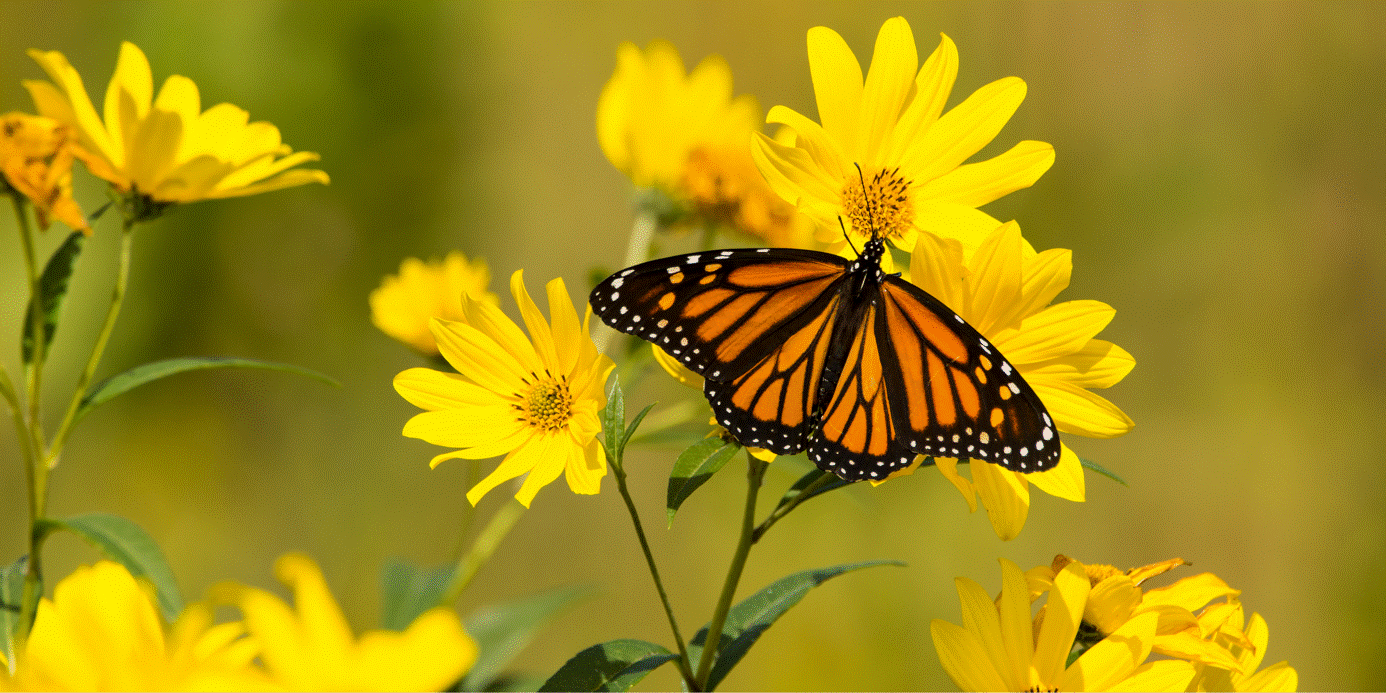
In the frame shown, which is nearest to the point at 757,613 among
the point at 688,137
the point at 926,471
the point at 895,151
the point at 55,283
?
the point at 895,151

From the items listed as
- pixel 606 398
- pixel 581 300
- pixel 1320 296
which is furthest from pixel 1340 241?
pixel 606 398

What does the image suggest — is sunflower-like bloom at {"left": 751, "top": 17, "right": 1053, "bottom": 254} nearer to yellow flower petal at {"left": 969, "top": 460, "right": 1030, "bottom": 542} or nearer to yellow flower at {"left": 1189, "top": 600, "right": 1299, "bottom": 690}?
yellow flower petal at {"left": 969, "top": 460, "right": 1030, "bottom": 542}

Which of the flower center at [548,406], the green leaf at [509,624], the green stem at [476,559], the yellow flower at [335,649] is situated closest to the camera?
the yellow flower at [335,649]

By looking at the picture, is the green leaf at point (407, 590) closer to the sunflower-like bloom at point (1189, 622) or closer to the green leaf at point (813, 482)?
the green leaf at point (813, 482)

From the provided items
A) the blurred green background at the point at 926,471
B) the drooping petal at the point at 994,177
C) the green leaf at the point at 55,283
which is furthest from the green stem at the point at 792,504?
the blurred green background at the point at 926,471

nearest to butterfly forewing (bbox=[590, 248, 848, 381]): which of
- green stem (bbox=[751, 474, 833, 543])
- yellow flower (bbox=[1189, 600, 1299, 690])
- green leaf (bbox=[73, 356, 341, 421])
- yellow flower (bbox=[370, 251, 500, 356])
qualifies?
green stem (bbox=[751, 474, 833, 543])

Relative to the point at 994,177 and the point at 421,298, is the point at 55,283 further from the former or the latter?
the point at 994,177
